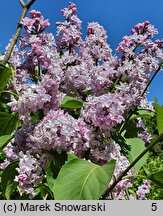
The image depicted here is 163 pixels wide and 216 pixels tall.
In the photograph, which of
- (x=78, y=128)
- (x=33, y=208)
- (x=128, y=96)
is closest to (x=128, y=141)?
(x=128, y=96)

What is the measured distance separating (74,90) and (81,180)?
509 millimetres

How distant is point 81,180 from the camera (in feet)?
4.33

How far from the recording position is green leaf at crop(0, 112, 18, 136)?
65.8 inches

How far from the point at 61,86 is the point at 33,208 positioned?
53 cm

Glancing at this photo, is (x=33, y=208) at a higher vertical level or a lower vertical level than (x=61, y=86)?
lower

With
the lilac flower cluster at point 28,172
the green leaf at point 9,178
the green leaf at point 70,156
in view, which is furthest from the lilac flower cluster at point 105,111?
the green leaf at point 9,178

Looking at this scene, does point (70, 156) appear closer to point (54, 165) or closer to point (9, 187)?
point (54, 165)

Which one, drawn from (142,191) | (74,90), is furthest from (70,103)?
(142,191)

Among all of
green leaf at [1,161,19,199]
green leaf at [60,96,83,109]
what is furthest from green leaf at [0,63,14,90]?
green leaf at [1,161,19,199]

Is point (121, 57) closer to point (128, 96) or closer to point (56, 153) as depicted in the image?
point (128, 96)

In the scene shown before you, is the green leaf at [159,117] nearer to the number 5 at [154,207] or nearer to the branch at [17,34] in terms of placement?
the number 5 at [154,207]

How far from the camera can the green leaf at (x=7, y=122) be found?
5.49ft

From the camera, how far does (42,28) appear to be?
1734 mm

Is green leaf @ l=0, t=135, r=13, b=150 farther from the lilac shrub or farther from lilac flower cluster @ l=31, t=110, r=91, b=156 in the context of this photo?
lilac flower cluster @ l=31, t=110, r=91, b=156
